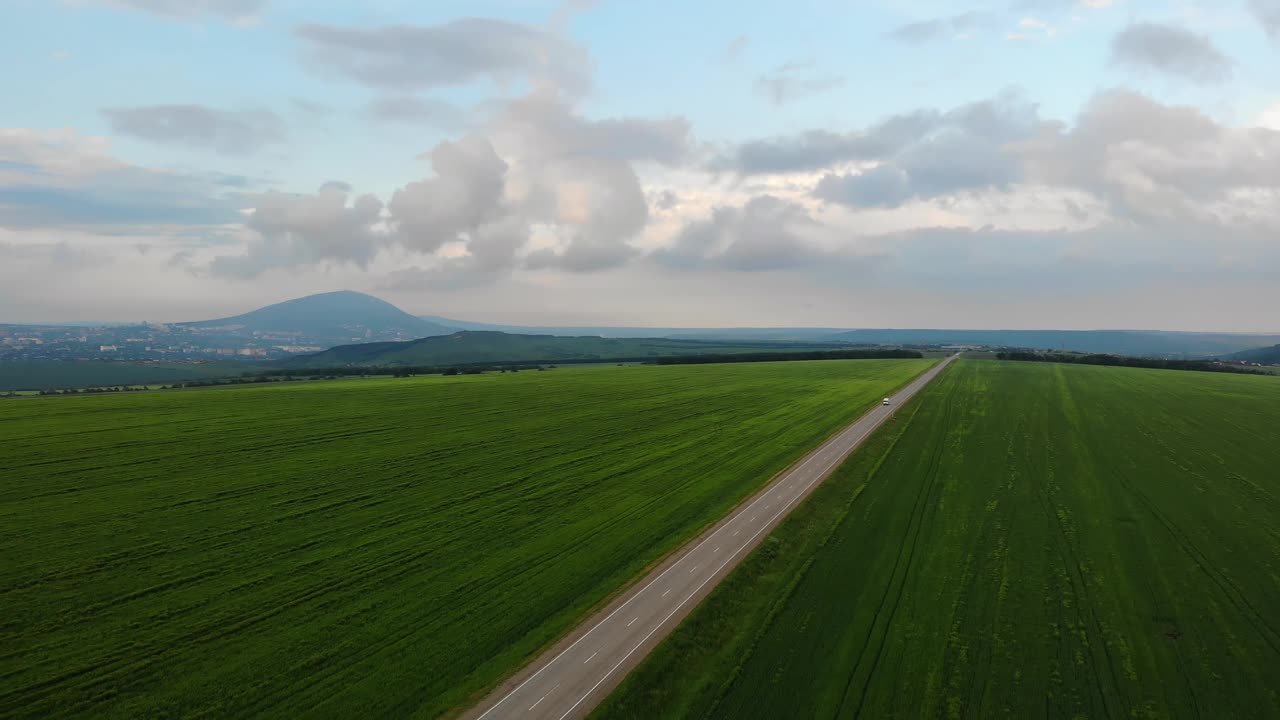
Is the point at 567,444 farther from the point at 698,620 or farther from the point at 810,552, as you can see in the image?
the point at 698,620

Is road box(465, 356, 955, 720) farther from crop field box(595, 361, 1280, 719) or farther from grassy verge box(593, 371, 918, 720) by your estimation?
crop field box(595, 361, 1280, 719)

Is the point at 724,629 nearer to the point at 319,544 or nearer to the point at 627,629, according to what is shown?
the point at 627,629

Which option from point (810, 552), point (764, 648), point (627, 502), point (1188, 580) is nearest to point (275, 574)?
point (627, 502)

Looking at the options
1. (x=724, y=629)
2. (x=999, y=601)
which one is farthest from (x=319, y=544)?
(x=999, y=601)

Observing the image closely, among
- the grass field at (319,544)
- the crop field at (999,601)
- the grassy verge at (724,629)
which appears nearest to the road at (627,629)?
the grassy verge at (724,629)

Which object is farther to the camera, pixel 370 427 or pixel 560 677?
pixel 370 427

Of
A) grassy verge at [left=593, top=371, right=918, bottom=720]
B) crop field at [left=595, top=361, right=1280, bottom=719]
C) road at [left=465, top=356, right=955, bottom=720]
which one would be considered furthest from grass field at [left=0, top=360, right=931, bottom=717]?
crop field at [left=595, top=361, right=1280, bottom=719]
